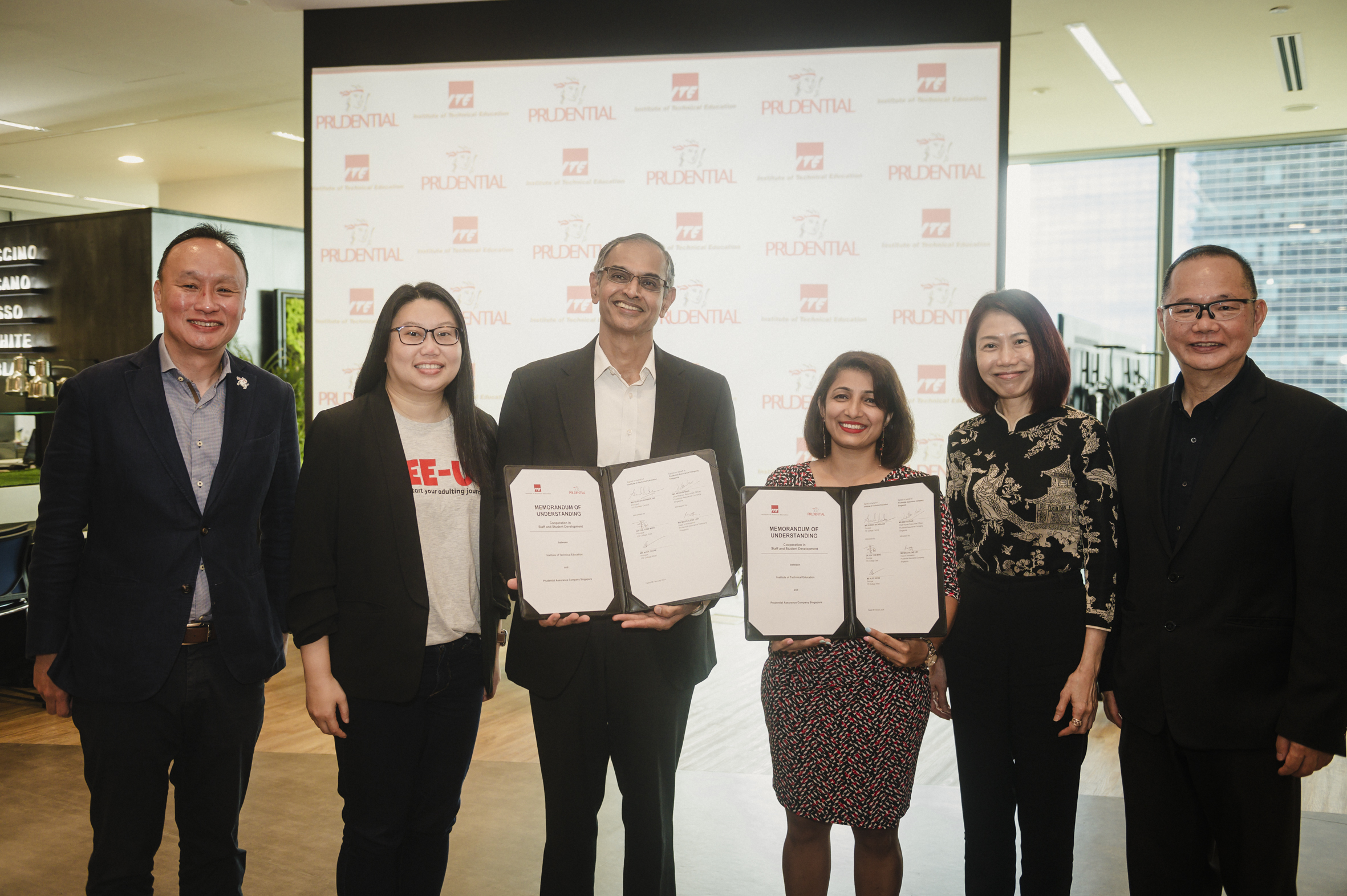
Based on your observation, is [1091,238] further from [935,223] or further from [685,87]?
[685,87]

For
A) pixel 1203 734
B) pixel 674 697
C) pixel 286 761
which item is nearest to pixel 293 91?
pixel 286 761

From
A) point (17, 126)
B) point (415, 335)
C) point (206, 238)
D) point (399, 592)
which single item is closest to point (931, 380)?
point (415, 335)

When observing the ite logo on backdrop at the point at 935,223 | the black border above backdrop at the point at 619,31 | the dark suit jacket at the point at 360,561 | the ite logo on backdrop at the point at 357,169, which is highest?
the black border above backdrop at the point at 619,31

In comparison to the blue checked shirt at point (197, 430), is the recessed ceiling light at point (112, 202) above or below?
above

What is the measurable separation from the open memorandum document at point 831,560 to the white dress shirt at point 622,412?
12.0 inches

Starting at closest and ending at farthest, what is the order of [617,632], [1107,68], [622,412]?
[617,632] → [622,412] → [1107,68]

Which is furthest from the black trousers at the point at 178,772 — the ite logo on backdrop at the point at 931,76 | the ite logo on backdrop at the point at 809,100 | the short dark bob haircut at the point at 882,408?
the ite logo on backdrop at the point at 931,76

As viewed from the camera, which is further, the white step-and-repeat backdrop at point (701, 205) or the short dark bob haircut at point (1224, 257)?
the white step-and-repeat backdrop at point (701, 205)

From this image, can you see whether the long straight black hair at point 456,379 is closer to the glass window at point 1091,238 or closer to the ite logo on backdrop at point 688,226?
the ite logo on backdrop at point 688,226

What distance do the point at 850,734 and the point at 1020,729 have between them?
1.27 ft

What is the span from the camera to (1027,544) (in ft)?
6.68

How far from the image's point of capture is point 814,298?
468cm

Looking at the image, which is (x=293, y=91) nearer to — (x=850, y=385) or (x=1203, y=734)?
(x=850, y=385)

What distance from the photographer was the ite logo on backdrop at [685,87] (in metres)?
4.73
